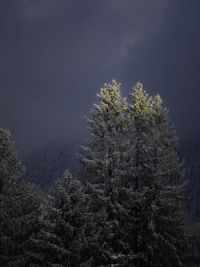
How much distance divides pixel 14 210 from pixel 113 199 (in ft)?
18.9

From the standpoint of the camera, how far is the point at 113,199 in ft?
51.0

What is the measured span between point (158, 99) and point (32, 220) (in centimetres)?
1168

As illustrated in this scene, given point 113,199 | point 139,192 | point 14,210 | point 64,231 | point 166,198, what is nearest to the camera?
point 64,231

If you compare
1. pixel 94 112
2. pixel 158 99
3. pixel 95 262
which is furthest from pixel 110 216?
pixel 158 99

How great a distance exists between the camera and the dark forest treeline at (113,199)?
12.9 metres

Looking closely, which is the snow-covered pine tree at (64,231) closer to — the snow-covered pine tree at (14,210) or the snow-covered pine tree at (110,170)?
the snow-covered pine tree at (110,170)

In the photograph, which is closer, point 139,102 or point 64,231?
point 64,231

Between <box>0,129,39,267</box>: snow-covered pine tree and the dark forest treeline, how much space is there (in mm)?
51

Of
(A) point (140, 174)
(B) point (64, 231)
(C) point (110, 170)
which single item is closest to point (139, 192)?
(A) point (140, 174)

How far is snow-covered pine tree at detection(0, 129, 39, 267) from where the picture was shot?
14.2 metres

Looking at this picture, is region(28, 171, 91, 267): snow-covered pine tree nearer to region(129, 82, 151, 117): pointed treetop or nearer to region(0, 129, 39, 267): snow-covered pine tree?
region(0, 129, 39, 267): snow-covered pine tree

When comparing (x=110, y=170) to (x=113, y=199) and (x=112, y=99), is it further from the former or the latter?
(x=112, y=99)

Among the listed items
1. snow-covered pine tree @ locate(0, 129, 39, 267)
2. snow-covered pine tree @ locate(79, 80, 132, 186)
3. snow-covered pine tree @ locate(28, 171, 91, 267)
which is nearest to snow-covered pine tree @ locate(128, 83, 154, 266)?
snow-covered pine tree @ locate(79, 80, 132, 186)

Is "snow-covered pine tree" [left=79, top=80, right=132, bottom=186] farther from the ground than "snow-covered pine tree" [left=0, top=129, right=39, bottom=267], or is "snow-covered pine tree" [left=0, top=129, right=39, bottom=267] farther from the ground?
"snow-covered pine tree" [left=79, top=80, right=132, bottom=186]
